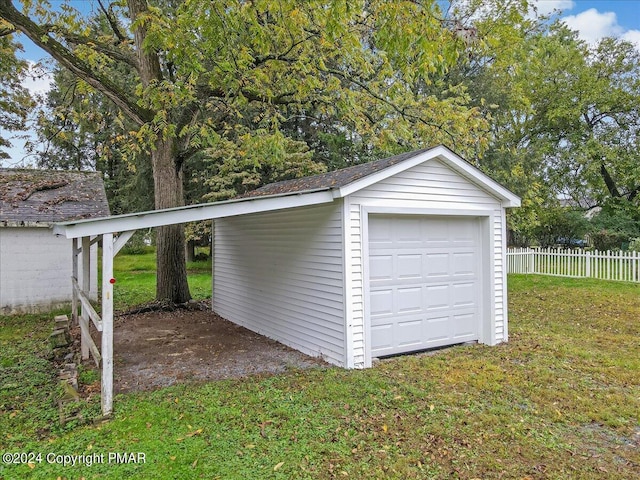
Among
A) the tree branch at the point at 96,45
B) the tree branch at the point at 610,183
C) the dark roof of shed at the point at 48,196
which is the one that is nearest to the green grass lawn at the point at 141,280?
the dark roof of shed at the point at 48,196

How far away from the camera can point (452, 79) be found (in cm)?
1455

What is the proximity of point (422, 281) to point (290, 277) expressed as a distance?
2061 millimetres

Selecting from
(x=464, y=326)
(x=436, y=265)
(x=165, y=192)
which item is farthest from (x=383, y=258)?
(x=165, y=192)

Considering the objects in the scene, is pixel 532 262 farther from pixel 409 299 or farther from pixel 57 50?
pixel 57 50

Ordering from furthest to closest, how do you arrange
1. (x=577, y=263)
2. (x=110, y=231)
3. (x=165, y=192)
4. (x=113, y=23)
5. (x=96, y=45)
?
(x=577, y=263) → (x=113, y=23) → (x=165, y=192) → (x=96, y=45) → (x=110, y=231)

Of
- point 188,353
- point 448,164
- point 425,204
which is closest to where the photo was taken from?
point 425,204

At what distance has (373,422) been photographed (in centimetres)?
387

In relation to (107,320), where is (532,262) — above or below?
below

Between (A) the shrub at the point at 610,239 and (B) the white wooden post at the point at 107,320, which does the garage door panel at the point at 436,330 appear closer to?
(B) the white wooden post at the point at 107,320

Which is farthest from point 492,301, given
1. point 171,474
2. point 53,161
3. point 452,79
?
point 53,161

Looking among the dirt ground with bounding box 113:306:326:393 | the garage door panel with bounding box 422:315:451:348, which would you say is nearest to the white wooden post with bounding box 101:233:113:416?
the dirt ground with bounding box 113:306:326:393

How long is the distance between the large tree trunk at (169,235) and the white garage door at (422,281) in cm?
562

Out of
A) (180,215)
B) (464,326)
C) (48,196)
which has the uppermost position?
(48,196)

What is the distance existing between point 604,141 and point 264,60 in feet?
62.6
